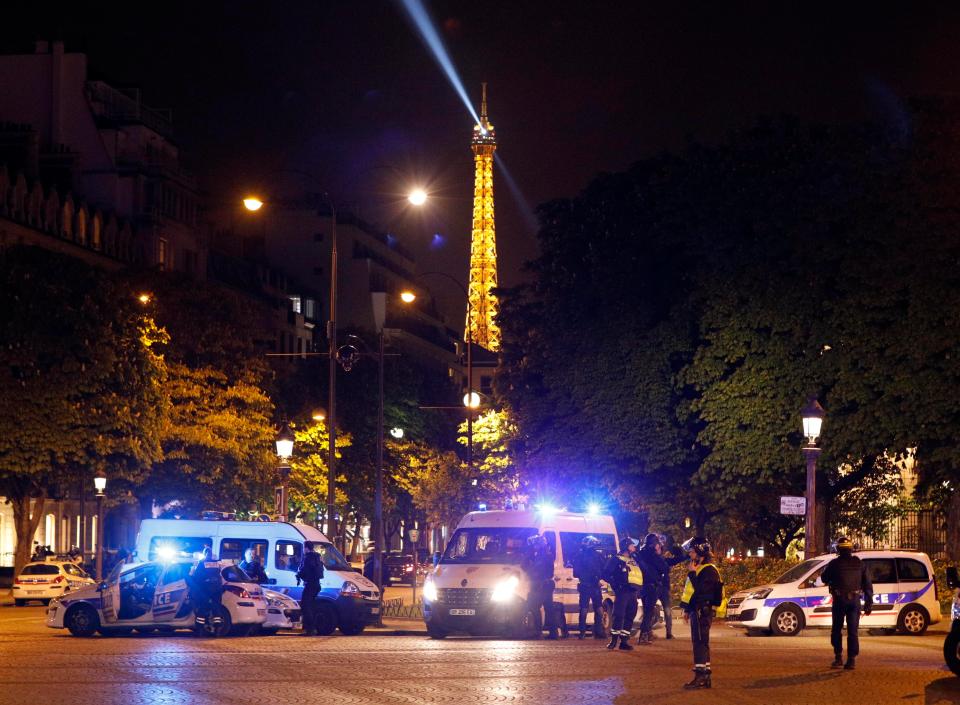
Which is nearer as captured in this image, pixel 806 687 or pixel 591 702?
pixel 591 702

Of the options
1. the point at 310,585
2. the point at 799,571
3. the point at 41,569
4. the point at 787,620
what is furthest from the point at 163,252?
the point at 787,620

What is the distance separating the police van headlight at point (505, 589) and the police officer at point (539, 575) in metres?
0.26

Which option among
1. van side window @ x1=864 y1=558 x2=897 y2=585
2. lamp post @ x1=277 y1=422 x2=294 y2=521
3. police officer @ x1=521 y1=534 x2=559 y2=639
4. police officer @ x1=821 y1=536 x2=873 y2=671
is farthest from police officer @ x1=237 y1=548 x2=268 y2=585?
police officer @ x1=821 y1=536 x2=873 y2=671

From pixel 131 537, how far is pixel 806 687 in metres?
68.0

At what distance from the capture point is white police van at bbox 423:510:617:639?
32.8m

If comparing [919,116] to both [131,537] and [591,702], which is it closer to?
[591,702]

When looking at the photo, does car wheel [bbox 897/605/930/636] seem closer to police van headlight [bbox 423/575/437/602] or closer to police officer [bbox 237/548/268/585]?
police van headlight [bbox 423/575/437/602]

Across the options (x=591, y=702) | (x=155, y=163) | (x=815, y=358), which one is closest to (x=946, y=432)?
(x=815, y=358)

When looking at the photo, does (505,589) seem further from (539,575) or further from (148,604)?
(148,604)

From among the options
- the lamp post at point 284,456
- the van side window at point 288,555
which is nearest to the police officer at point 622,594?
the van side window at point 288,555

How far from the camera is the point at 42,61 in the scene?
91.8m

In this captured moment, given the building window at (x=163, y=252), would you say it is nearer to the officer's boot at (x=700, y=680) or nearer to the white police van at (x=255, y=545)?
the white police van at (x=255, y=545)

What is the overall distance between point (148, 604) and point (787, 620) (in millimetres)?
11844

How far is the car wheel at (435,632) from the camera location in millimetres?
33469
